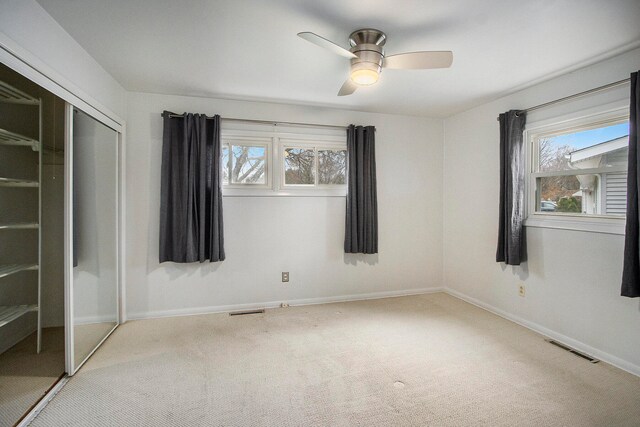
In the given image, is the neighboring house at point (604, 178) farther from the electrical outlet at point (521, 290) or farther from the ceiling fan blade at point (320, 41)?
A: the ceiling fan blade at point (320, 41)

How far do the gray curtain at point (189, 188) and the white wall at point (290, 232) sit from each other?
164mm

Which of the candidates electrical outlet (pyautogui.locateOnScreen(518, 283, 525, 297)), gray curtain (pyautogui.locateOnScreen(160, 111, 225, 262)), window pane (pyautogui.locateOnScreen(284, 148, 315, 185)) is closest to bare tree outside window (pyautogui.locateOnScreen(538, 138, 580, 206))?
electrical outlet (pyautogui.locateOnScreen(518, 283, 525, 297))

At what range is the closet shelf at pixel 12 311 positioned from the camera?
196cm

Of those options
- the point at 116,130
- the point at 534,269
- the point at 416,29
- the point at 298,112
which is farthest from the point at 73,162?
the point at 534,269

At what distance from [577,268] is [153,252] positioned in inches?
156

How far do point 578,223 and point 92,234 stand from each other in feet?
13.3

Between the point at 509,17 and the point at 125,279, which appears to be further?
the point at 125,279

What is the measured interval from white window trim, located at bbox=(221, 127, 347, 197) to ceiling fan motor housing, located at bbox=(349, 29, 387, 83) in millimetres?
1532

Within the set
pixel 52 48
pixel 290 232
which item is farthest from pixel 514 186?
pixel 52 48

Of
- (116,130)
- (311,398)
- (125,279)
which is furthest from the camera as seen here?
(125,279)

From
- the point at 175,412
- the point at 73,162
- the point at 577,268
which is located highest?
the point at 73,162

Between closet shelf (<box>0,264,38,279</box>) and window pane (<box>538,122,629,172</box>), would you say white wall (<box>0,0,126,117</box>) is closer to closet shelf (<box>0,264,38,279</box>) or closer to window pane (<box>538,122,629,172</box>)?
closet shelf (<box>0,264,38,279</box>)

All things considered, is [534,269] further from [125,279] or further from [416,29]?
[125,279]

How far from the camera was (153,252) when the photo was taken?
3.04 metres
